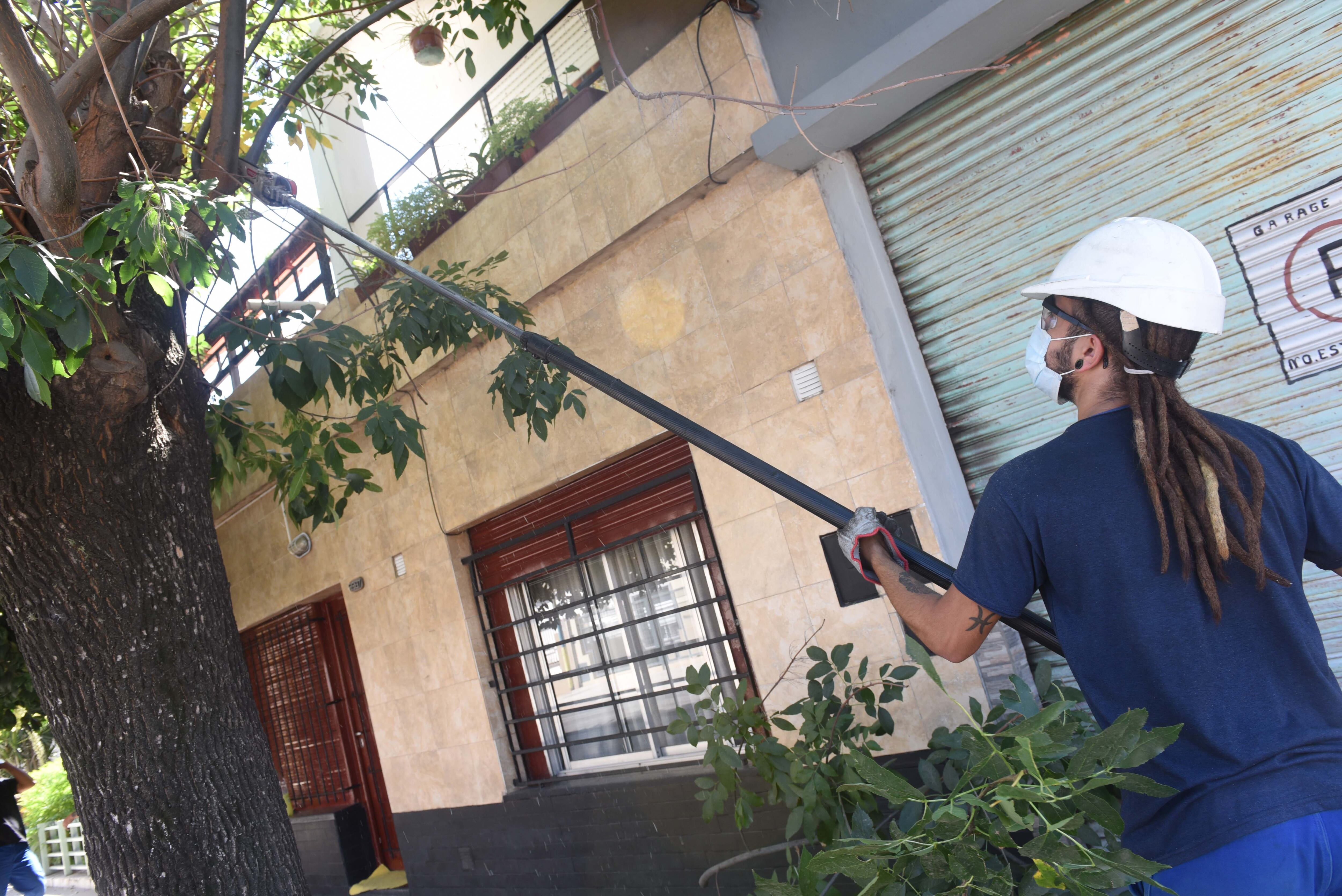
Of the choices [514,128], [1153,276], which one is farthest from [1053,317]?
[514,128]

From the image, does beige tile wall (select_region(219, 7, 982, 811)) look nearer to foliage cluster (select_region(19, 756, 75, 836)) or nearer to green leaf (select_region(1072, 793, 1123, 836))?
green leaf (select_region(1072, 793, 1123, 836))

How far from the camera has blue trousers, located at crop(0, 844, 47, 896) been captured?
6.32m

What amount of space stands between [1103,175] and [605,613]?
376 centimetres

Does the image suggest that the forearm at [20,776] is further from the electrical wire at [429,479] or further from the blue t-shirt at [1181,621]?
the blue t-shirt at [1181,621]

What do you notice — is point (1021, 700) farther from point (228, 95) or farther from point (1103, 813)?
point (228, 95)

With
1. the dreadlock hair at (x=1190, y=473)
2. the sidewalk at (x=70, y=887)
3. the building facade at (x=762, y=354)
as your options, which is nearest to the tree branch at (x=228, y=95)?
the building facade at (x=762, y=354)

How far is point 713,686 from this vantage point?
16.9 ft

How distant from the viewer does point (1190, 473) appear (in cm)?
169

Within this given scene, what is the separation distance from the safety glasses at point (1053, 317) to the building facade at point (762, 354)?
6.24ft

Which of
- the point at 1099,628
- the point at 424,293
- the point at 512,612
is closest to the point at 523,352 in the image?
the point at 424,293

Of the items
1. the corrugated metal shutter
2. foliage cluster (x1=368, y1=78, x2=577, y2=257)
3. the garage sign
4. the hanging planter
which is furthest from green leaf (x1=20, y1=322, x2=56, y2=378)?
the hanging planter

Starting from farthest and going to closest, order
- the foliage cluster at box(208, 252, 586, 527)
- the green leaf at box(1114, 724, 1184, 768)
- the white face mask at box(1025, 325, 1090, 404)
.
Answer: the foliage cluster at box(208, 252, 586, 527) → the white face mask at box(1025, 325, 1090, 404) → the green leaf at box(1114, 724, 1184, 768)

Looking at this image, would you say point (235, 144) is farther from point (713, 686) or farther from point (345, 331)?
point (713, 686)

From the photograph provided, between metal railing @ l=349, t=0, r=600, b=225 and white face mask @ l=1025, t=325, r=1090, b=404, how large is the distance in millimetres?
3674
